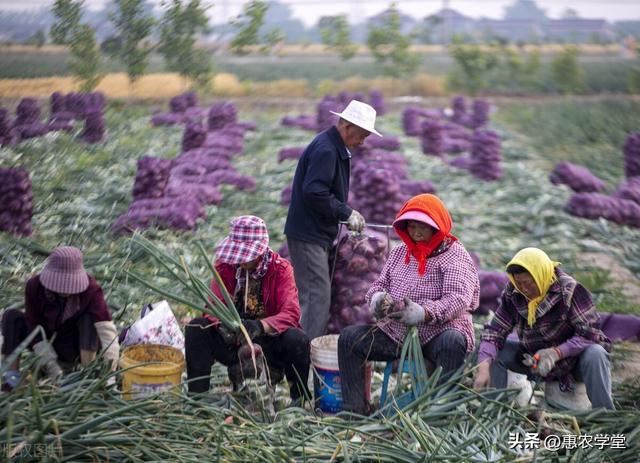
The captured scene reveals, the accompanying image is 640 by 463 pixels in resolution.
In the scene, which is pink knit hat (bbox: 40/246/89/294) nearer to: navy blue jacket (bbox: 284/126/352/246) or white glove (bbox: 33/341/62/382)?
white glove (bbox: 33/341/62/382)

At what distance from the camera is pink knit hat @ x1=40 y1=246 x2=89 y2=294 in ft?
12.1

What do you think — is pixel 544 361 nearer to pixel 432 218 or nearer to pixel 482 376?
pixel 482 376

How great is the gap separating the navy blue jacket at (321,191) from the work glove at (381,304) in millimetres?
820

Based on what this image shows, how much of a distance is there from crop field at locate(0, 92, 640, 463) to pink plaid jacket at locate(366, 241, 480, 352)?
1.15 ft

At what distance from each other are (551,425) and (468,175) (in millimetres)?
7683

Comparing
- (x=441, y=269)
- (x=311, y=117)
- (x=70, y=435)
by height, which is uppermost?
(x=70, y=435)

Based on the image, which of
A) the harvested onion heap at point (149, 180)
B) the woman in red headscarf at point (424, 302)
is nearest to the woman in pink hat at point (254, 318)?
the woman in red headscarf at point (424, 302)

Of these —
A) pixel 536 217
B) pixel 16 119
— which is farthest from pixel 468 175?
pixel 16 119

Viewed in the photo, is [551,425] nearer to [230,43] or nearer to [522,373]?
[522,373]

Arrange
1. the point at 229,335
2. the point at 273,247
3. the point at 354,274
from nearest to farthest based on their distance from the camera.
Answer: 1. the point at 229,335
2. the point at 354,274
3. the point at 273,247

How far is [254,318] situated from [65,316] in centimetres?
92

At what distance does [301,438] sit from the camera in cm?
312

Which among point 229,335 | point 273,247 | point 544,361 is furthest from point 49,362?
point 273,247

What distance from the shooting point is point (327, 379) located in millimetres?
4055
